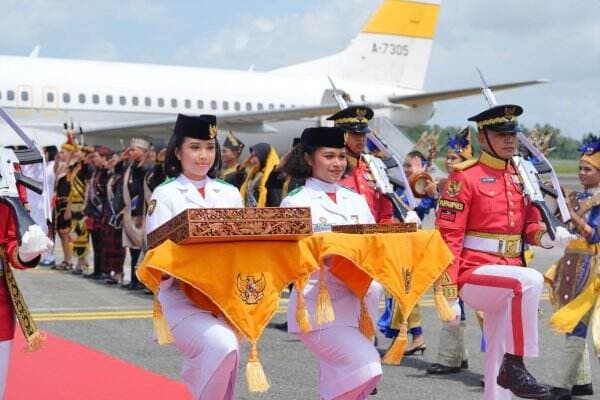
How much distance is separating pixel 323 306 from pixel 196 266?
0.71m

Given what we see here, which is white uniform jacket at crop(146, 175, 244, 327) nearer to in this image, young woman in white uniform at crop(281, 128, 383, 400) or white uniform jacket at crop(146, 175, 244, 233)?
white uniform jacket at crop(146, 175, 244, 233)

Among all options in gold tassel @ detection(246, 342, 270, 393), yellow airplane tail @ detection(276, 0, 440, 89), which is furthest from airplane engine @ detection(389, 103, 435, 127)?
gold tassel @ detection(246, 342, 270, 393)

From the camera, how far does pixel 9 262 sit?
4531mm

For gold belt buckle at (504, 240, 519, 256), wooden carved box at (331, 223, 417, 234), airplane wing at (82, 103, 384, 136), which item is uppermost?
airplane wing at (82, 103, 384, 136)

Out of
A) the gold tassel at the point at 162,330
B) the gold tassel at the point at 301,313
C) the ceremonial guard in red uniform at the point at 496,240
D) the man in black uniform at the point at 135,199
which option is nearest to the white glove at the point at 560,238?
the ceremonial guard in red uniform at the point at 496,240

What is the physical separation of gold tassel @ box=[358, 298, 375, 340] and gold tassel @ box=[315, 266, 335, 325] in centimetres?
32

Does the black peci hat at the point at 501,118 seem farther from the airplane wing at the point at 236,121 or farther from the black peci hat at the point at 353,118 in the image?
the airplane wing at the point at 236,121

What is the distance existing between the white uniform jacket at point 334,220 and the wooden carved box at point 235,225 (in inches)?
16.1

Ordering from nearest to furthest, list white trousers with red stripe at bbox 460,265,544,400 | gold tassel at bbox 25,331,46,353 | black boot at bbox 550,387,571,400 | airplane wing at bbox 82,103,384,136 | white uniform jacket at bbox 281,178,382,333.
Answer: gold tassel at bbox 25,331,46,353
white uniform jacket at bbox 281,178,382,333
white trousers with red stripe at bbox 460,265,544,400
black boot at bbox 550,387,571,400
airplane wing at bbox 82,103,384,136

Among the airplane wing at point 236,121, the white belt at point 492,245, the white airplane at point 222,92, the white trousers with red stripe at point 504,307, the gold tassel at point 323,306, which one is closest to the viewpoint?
the gold tassel at point 323,306

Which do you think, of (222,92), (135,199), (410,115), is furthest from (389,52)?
(135,199)

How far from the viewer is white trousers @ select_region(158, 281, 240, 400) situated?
4.54 m

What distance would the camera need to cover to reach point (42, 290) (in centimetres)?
1264

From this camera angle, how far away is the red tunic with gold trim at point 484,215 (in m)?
5.88
